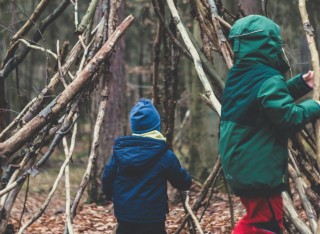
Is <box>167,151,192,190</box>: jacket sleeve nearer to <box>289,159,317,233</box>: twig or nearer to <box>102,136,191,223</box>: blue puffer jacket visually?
<box>102,136,191,223</box>: blue puffer jacket

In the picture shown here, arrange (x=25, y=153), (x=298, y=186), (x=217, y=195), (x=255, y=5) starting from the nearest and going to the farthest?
1. (x=298, y=186)
2. (x=25, y=153)
3. (x=255, y=5)
4. (x=217, y=195)

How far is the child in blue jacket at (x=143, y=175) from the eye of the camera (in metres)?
3.98

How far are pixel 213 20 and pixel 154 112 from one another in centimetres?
99

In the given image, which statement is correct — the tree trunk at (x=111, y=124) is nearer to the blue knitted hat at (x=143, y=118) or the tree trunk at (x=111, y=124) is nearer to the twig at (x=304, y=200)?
the blue knitted hat at (x=143, y=118)

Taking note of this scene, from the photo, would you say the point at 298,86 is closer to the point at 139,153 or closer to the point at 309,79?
the point at 309,79

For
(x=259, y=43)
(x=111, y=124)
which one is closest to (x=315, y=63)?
(x=259, y=43)

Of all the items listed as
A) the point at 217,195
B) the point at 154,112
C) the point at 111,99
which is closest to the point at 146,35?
the point at 111,99

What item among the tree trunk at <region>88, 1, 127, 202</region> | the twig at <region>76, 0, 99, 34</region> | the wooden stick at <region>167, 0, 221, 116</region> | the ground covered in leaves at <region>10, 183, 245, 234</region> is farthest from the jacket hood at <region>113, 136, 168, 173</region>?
the tree trunk at <region>88, 1, 127, 202</region>

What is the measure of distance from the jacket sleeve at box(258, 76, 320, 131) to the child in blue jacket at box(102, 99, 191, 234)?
126 cm

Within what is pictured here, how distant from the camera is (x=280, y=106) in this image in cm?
287

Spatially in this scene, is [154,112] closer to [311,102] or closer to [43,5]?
[311,102]

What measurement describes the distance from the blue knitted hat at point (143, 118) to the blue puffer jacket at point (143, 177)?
10 cm

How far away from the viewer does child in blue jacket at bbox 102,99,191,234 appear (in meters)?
3.98

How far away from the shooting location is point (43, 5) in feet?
17.4
